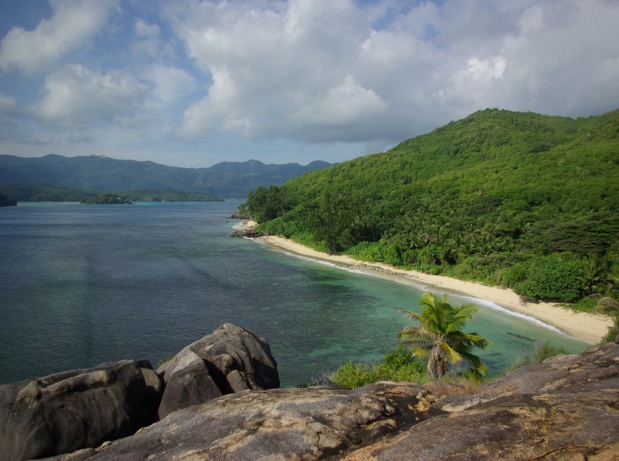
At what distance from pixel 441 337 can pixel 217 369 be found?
44.5ft

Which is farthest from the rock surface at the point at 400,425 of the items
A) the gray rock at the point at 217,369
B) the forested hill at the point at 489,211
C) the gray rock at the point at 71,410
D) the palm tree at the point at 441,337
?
the forested hill at the point at 489,211

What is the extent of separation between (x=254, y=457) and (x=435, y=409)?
5042 mm

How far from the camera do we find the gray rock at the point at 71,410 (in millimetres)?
13195

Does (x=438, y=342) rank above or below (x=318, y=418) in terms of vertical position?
below

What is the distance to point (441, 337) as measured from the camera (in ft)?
82.0

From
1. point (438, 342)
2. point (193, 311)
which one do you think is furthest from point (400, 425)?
point (193, 311)

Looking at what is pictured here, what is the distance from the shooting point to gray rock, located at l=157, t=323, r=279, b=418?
54.0 ft

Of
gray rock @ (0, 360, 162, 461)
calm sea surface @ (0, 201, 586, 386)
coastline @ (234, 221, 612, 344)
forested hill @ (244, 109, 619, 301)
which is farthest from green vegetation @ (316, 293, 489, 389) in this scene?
forested hill @ (244, 109, 619, 301)

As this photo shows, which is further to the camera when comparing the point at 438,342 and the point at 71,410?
the point at 438,342

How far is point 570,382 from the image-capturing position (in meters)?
12.0

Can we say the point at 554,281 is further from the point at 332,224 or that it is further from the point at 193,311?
the point at 332,224

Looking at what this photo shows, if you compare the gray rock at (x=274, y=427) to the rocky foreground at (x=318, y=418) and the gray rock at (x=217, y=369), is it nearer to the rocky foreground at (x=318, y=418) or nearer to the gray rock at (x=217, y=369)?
the rocky foreground at (x=318, y=418)

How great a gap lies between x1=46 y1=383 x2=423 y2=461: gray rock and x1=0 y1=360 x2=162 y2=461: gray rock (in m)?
3.51

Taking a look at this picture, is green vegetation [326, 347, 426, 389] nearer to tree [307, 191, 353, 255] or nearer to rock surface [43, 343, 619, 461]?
rock surface [43, 343, 619, 461]
